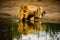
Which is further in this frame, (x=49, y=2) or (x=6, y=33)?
(x=49, y=2)

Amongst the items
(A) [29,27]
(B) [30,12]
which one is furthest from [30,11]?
(A) [29,27]

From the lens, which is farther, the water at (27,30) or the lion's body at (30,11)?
the lion's body at (30,11)

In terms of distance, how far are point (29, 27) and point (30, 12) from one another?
21 cm

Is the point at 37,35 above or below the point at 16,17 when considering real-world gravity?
below

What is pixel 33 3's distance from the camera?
2.14 m

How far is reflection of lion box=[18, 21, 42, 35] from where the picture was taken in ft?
6.75

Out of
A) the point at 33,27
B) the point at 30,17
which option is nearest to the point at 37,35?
the point at 33,27

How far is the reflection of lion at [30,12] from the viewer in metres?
2.12

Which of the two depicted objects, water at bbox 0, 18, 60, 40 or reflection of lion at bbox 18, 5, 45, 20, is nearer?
water at bbox 0, 18, 60, 40

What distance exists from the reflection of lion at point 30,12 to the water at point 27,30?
83 mm

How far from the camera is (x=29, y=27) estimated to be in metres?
2.08

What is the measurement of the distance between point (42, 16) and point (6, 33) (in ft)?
1.72

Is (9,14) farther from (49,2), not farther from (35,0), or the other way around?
(49,2)

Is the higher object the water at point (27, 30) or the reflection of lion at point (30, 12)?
the reflection of lion at point (30, 12)
